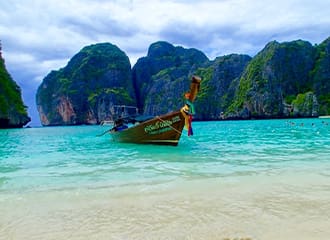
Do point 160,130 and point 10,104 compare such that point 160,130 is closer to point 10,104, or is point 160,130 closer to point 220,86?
point 10,104

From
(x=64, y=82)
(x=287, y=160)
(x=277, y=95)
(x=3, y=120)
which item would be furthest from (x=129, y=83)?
(x=287, y=160)

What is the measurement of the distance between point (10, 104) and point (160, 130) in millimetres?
67443

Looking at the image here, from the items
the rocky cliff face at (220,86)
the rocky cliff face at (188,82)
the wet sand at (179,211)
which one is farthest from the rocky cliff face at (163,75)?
the wet sand at (179,211)

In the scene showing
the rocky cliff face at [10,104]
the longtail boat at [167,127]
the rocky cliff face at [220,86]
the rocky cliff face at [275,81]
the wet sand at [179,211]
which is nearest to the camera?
the wet sand at [179,211]

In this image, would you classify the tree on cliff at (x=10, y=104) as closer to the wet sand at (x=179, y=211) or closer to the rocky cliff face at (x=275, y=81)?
the wet sand at (x=179, y=211)

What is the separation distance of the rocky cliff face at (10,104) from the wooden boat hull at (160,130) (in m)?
60.6

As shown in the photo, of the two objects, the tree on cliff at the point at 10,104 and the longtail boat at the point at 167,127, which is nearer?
the longtail boat at the point at 167,127

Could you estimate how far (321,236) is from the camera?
3502mm

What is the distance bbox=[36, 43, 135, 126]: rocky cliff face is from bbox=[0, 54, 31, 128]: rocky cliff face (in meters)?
57.5

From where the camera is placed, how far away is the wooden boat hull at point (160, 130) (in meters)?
16.2

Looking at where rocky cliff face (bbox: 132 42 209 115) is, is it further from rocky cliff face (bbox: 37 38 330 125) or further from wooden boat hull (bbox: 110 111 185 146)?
wooden boat hull (bbox: 110 111 185 146)

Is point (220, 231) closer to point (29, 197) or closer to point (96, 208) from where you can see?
point (96, 208)

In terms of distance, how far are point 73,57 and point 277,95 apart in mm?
105803

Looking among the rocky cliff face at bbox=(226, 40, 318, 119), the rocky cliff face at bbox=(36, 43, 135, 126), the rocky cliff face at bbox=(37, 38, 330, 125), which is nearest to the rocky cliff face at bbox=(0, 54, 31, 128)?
the rocky cliff face at bbox=(36, 43, 135, 126)
